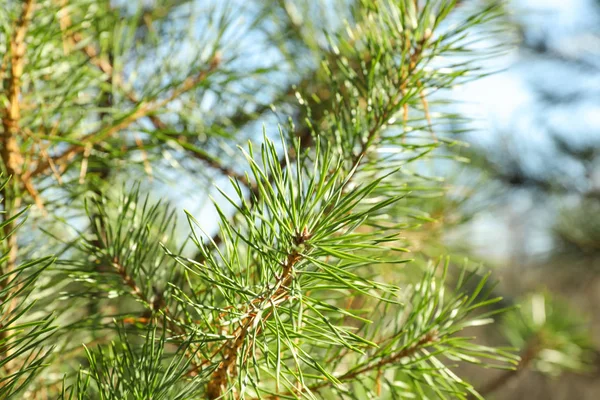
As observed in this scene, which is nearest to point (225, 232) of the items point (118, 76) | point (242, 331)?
point (242, 331)

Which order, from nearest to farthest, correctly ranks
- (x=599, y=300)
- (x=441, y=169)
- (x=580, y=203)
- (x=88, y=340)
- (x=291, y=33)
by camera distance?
(x=88, y=340) < (x=291, y=33) < (x=441, y=169) < (x=580, y=203) < (x=599, y=300)

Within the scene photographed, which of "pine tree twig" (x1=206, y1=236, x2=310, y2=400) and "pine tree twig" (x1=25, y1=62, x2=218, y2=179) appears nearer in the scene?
"pine tree twig" (x1=206, y1=236, x2=310, y2=400)

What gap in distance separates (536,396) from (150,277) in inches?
135

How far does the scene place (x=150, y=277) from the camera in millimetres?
237

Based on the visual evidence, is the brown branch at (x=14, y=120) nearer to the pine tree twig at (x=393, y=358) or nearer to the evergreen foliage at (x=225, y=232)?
the evergreen foliage at (x=225, y=232)

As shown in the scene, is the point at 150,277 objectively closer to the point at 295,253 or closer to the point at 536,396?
the point at 295,253

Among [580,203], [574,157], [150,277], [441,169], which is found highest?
[150,277]

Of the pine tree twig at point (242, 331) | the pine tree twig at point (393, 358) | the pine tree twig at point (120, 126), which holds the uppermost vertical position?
the pine tree twig at point (120, 126)

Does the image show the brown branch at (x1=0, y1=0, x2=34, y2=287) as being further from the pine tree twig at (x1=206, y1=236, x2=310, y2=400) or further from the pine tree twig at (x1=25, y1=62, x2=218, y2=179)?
the pine tree twig at (x1=206, y1=236, x2=310, y2=400)

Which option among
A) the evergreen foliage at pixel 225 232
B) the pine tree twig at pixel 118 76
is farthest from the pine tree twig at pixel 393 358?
the pine tree twig at pixel 118 76

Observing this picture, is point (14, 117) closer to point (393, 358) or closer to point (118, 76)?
point (118, 76)

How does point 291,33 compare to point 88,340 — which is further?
point 291,33

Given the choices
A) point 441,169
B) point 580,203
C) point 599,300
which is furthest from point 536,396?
point 441,169

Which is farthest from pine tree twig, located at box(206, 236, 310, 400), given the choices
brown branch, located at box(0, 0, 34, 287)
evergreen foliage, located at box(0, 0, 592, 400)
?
brown branch, located at box(0, 0, 34, 287)
